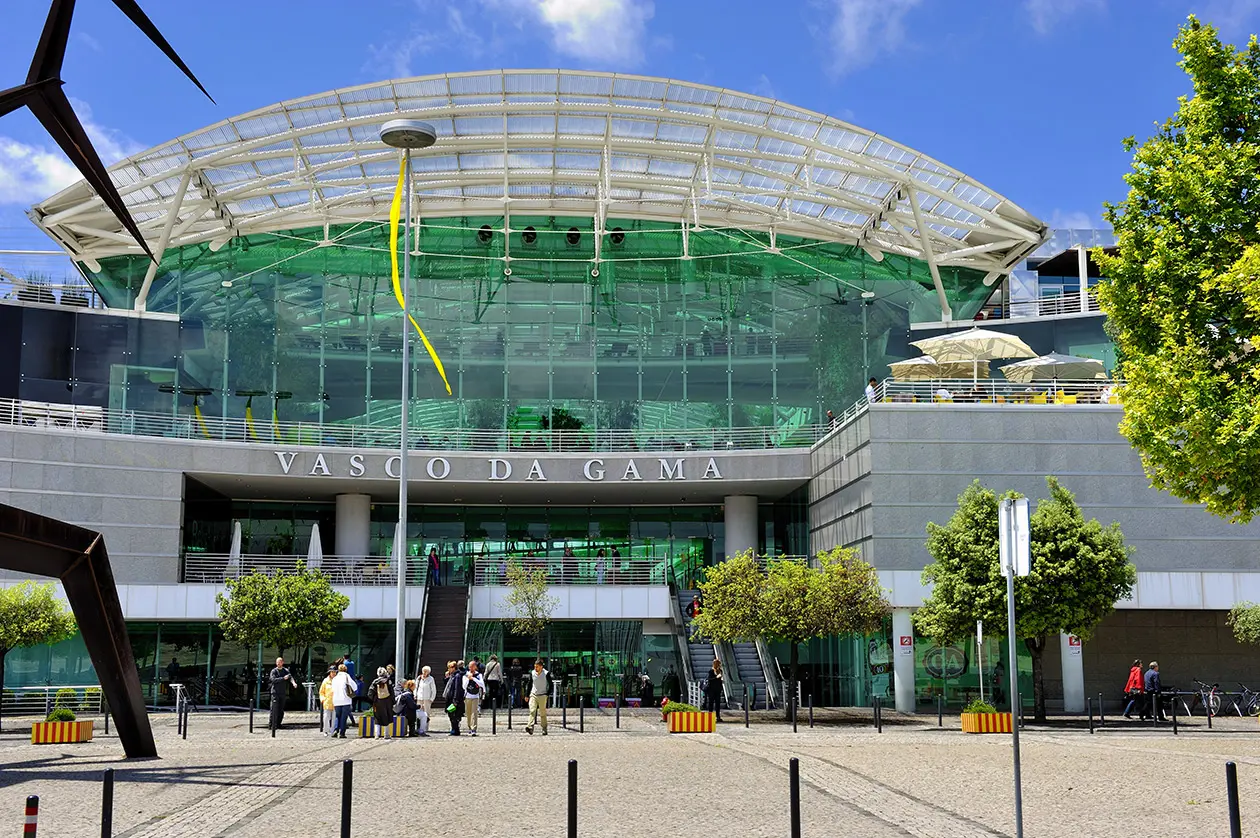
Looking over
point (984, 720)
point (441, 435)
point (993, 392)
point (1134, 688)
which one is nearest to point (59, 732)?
point (984, 720)

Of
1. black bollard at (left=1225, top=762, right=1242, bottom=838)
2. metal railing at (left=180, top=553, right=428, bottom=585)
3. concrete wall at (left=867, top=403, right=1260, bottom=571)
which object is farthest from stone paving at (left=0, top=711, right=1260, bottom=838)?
metal railing at (left=180, top=553, right=428, bottom=585)

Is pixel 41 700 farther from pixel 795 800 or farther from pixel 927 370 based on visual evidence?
pixel 795 800

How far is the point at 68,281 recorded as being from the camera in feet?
163

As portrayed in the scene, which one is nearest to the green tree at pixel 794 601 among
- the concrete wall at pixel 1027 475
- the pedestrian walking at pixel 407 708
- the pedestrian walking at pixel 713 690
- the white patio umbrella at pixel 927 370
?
the pedestrian walking at pixel 713 690

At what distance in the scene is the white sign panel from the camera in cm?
1138

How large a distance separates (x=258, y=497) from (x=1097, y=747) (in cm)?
3523

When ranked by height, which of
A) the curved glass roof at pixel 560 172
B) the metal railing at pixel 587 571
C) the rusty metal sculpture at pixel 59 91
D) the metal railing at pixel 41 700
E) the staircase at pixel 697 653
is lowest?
the metal railing at pixel 41 700

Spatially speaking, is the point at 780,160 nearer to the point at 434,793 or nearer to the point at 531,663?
the point at 531,663

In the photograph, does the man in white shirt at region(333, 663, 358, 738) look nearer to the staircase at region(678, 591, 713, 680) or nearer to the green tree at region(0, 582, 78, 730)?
the green tree at region(0, 582, 78, 730)

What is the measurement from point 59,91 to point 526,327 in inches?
1338

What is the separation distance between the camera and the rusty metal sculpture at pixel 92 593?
59.9ft

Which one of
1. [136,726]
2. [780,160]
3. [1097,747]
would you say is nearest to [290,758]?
[136,726]

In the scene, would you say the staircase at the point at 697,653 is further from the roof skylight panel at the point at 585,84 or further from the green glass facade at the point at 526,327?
the roof skylight panel at the point at 585,84

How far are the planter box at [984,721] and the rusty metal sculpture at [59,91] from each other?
19123 mm
